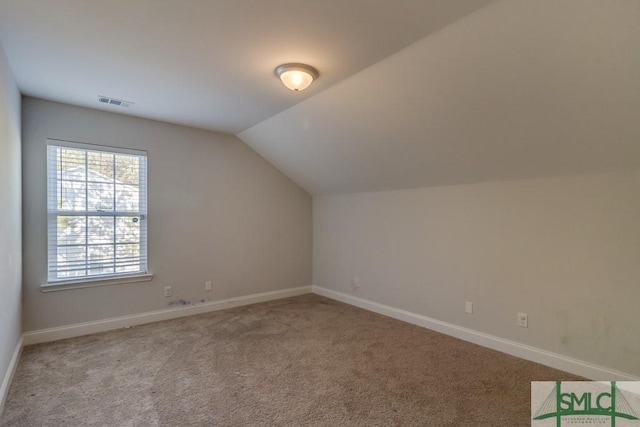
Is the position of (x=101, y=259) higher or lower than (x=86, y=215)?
lower

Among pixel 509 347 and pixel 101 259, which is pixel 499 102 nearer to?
pixel 509 347

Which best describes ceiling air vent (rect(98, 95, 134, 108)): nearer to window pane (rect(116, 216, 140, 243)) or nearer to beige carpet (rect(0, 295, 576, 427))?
window pane (rect(116, 216, 140, 243))

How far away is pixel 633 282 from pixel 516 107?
1495 millimetres

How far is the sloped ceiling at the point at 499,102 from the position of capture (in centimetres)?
175

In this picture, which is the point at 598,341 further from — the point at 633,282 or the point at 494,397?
the point at 494,397

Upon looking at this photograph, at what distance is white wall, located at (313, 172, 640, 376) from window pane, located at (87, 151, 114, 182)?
303cm

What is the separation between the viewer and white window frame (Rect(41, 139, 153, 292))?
3215 millimetres

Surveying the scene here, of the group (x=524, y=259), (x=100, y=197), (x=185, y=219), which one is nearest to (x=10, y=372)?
(x=100, y=197)

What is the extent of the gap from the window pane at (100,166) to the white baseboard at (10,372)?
164cm

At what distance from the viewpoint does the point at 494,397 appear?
7.23 feet

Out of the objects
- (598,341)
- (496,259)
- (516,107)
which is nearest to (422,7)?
(516,107)

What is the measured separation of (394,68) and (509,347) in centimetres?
259

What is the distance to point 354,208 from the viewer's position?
14.9 ft

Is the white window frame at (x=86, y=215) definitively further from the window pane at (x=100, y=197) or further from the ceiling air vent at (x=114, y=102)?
the ceiling air vent at (x=114, y=102)
